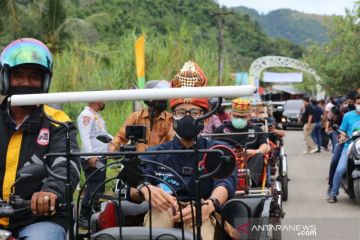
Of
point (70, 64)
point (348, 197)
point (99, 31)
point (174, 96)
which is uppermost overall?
point (99, 31)

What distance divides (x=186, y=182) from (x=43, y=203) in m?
1.14

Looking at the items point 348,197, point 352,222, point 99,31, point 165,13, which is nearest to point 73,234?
point 352,222

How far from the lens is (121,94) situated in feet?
→ 10.8

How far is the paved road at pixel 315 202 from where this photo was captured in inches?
327

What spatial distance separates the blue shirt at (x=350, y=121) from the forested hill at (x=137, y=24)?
33.2 ft

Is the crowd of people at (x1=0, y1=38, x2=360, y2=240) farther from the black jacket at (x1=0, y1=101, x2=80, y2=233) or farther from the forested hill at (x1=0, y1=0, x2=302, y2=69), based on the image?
the forested hill at (x1=0, y1=0, x2=302, y2=69)

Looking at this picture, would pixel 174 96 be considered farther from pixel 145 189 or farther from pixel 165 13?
pixel 165 13

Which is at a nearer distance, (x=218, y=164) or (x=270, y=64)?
(x=218, y=164)

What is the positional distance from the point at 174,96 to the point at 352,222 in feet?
19.1

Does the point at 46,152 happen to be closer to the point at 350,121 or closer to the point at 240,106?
the point at 240,106

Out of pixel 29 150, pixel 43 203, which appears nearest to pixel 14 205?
pixel 43 203

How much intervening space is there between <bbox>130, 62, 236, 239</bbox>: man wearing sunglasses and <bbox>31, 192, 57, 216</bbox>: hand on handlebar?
19.9 inches

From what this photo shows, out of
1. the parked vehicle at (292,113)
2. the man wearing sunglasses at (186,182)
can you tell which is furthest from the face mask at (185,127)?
the parked vehicle at (292,113)

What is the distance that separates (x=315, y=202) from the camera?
11641 mm
